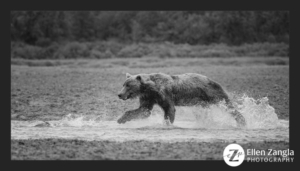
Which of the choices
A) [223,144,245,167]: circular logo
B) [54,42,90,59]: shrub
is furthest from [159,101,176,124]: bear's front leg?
[54,42,90,59]: shrub

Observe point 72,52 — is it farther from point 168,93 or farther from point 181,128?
point 181,128

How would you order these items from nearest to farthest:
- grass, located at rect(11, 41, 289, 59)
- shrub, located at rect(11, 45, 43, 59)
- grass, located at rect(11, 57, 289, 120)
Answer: grass, located at rect(11, 57, 289, 120) → grass, located at rect(11, 41, 289, 59) → shrub, located at rect(11, 45, 43, 59)

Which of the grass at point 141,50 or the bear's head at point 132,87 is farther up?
the grass at point 141,50

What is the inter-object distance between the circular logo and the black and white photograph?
0.02 metres

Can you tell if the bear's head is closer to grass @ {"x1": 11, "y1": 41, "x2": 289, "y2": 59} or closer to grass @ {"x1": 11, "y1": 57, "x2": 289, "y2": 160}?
→ grass @ {"x1": 11, "y1": 57, "x2": 289, "y2": 160}

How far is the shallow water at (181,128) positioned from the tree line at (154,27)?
29.2 metres

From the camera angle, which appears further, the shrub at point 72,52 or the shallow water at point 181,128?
the shrub at point 72,52

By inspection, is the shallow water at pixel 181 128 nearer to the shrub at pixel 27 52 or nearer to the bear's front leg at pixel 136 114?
the bear's front leg at pixel 136 114

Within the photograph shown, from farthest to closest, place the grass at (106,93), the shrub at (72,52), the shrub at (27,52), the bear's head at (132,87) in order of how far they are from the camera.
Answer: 1. the shrub at (27,52)
2. the shrub at (72,52)
3. the bear's head at (132,87)
4. the grass at (106,93)

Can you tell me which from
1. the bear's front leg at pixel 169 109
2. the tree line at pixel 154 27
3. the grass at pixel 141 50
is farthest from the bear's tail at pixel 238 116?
the tree line at pixel 154 27

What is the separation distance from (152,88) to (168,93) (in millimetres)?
498

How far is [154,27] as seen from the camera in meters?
45.5

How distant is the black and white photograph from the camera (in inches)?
372

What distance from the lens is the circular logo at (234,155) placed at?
319 inches
